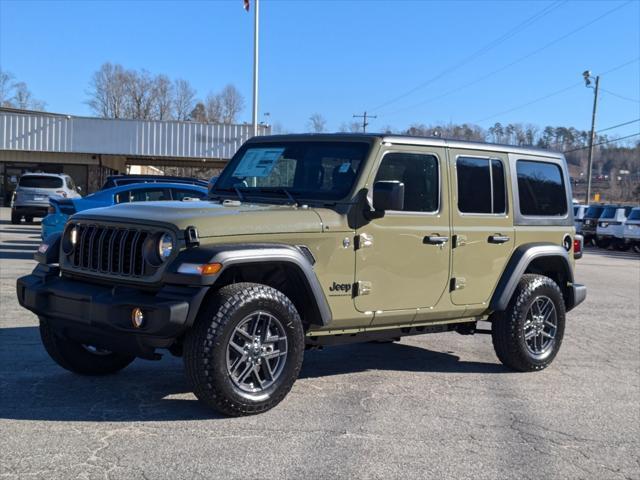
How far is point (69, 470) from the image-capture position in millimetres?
4023

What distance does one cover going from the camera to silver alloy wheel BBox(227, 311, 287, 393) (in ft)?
16.3

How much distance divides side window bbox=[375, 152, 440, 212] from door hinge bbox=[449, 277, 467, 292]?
0.63 m

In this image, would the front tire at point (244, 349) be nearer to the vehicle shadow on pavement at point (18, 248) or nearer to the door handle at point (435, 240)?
the door handle at point (435, 240)

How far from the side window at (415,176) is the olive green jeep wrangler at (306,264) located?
1cm

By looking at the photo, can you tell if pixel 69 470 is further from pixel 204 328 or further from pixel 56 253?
pixel 56 253

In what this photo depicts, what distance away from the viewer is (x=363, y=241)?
5586 millimetres

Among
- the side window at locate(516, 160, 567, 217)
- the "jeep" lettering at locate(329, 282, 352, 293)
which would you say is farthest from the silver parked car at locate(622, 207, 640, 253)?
the "jeep" lettering at locate(329, 282, 352, 293)

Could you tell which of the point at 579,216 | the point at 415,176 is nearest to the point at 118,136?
the point at 579,216

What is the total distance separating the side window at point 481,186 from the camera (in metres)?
6.45

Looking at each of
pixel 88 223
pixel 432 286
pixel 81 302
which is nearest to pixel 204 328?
pixel 81 302

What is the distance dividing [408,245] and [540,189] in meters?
2.04

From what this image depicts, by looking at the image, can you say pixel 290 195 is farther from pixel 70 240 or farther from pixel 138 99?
pixel 138 99

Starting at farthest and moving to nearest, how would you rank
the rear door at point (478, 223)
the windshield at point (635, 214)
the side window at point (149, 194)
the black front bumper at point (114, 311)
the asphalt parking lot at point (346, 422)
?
1. the windshield at point (635, 214)
2. the side window at point (149, 194)
3. the rear door at point (478, 223)
4. the black front bumper at point (114, 311)
5. the asphalt parking lot at point (346, 422)

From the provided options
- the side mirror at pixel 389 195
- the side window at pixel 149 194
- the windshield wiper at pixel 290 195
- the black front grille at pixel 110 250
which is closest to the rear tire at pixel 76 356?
the black front grille at pixel 110 250
